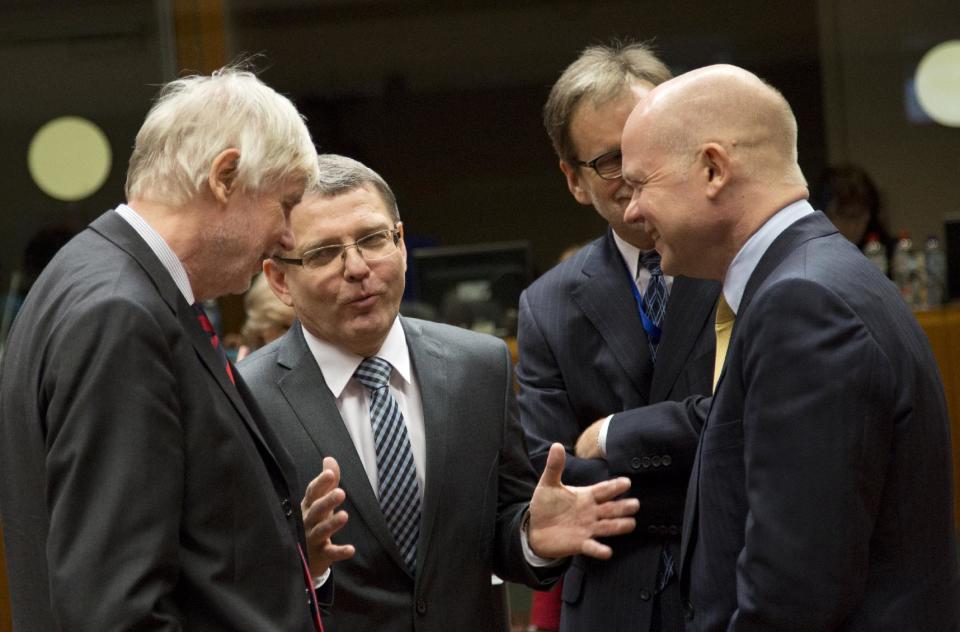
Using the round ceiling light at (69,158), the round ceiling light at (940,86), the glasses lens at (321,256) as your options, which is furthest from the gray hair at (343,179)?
the round ceiling light at (940,86)

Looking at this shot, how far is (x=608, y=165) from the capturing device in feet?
8.32

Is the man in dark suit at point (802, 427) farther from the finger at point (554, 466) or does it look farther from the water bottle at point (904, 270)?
the water bottle at point (904, 270)

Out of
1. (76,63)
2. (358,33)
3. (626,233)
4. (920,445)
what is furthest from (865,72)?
(920,445)

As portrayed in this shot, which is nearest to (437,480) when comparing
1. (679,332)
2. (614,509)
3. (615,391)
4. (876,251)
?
(614,509)

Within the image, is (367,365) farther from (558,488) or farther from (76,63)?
(76,63)

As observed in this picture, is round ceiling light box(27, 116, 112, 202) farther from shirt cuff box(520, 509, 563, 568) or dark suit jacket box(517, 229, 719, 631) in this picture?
shirt cuff box(520, 509, 563, 568)

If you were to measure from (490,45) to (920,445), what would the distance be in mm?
6112

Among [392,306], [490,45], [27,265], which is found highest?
[490,45]

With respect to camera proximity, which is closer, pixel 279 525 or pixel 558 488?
pixel 279 525

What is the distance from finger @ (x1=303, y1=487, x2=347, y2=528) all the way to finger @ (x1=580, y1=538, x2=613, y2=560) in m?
0.46

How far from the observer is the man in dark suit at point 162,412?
1.58 m

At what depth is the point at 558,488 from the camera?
2297 millimetres

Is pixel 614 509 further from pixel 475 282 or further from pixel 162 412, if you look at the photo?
pixel 475 282

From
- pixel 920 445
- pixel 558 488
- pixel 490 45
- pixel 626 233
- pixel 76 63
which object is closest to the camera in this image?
pixel 920 445
